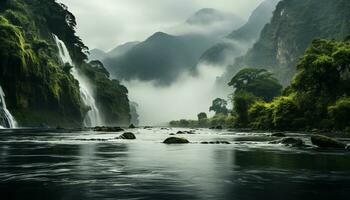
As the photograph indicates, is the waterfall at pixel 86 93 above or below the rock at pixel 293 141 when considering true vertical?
above

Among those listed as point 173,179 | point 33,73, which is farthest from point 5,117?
point 173,179

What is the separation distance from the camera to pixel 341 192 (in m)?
15.3

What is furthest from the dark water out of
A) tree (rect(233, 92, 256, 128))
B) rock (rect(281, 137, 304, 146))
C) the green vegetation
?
tree (rect(233, 92, 256, 128))

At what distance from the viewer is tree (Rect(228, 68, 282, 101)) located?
7249 inches

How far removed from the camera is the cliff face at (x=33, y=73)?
11150 centimetres

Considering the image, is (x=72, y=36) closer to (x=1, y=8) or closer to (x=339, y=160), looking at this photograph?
(x=1, y=8)

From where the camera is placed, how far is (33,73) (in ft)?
398

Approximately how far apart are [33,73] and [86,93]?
53793 mm

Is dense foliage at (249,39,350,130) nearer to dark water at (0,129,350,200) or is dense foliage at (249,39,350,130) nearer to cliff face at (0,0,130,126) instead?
dark water at (0,129,350,200)

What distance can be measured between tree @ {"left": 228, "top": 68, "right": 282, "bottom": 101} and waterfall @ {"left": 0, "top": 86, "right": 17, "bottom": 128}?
330 ft

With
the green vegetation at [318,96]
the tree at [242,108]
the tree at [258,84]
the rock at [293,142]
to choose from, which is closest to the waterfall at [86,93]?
the tree at [242,108]

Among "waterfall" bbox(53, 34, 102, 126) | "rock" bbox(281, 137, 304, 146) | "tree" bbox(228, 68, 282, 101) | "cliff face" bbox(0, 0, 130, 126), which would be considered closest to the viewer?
"rock" bbox(281, 137, 304, 146)

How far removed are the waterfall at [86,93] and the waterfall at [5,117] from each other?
56485 millimetres

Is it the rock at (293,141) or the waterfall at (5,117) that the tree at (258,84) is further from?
the rock at (293,141)
